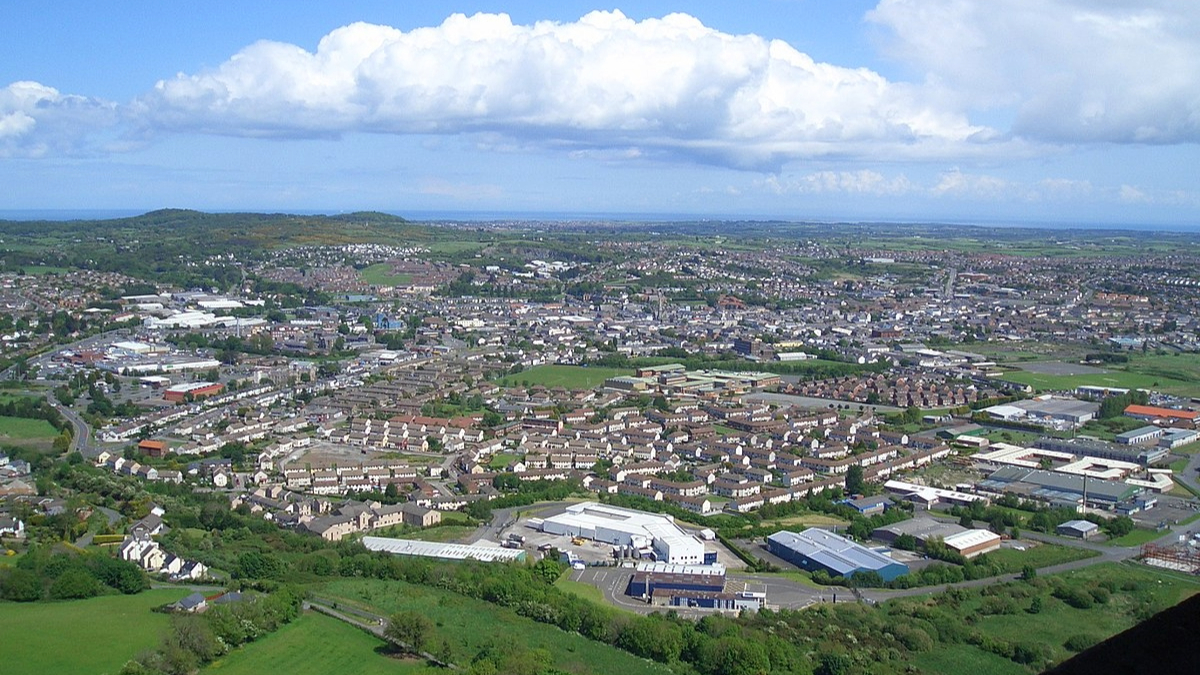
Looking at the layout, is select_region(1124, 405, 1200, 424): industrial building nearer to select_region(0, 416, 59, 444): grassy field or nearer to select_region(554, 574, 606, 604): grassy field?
select_region(554, 574, 606, 604): grassy field

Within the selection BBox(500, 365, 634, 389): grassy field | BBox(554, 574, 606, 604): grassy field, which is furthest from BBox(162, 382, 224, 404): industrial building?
BBox(554, 574, 606, 604): grassy field

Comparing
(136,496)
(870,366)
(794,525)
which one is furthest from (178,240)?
(794,525)

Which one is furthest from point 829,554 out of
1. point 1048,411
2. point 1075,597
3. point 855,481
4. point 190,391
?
point 190,391

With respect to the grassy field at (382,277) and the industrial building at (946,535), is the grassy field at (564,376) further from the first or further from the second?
the grassy field at (382,277)

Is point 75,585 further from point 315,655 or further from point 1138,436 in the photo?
point 1138,436


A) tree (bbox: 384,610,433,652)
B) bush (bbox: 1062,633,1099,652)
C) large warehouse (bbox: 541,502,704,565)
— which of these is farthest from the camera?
large warehouse (bbox: 541,502,704,565)

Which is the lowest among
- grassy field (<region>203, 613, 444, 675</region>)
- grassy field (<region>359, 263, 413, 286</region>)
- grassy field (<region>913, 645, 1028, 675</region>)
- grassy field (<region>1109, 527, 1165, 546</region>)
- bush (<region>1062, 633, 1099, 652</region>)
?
grassy field (<region>1109, 527, 1165, 546</region>)
